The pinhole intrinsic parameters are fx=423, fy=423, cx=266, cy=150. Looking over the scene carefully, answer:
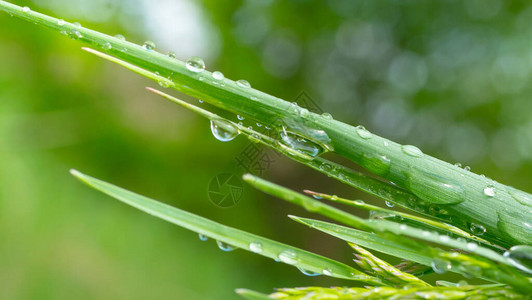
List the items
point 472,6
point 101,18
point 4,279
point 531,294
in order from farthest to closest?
1. point 472,6
2. point 101,18
3. point 4,279
4. point 531,294

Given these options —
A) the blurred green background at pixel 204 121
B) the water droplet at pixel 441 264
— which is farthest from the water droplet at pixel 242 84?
the blurred green background at pixel 204 121

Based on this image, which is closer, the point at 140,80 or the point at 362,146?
the point at 362,146

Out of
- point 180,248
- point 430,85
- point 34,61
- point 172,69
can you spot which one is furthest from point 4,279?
point 430,85

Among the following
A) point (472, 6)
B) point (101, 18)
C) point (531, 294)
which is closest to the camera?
point (531, 294)

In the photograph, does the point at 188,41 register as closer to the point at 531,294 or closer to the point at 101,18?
the point at 101,18

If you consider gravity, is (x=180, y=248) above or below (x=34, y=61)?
below

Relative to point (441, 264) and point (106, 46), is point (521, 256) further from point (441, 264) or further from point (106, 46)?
point (106, 46)
